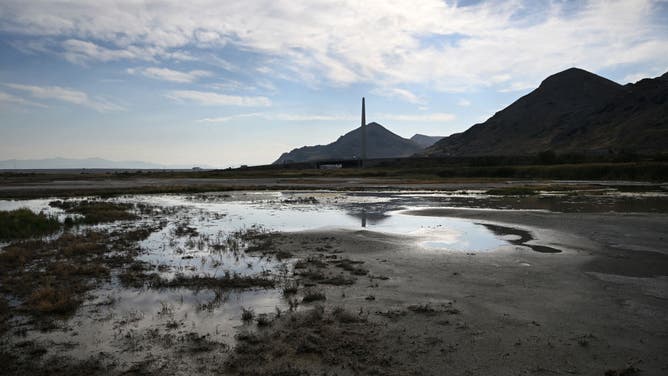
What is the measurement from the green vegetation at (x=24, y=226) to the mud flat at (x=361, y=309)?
202 inches

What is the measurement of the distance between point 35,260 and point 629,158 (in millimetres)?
104849

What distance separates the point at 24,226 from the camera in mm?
24641

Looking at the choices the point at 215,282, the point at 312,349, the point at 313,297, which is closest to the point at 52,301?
the point at 215,282

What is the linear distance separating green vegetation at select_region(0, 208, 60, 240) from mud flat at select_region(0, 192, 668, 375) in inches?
202

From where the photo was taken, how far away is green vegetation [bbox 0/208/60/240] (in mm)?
23156

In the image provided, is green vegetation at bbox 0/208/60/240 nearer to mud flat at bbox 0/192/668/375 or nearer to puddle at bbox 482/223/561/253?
mud flat at bbox 0/192/668/375

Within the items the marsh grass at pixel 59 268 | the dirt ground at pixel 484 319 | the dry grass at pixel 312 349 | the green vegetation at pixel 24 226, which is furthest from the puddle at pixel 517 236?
the green vegetation at pixel 24 226

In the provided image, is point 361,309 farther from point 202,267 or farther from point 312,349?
point 202,267

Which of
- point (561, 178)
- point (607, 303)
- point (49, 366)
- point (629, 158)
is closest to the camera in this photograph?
point (49, 366)

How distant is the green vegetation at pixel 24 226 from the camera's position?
23.2 meters

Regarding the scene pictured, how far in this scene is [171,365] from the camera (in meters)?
8.13

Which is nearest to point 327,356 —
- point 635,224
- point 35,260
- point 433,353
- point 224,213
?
point 433,353

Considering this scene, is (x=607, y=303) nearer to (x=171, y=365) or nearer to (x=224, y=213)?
(x=171, y=365)

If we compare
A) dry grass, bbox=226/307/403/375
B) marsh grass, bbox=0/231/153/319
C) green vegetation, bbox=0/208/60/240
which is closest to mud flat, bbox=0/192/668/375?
dry grass, bbox=226/307/403/375
